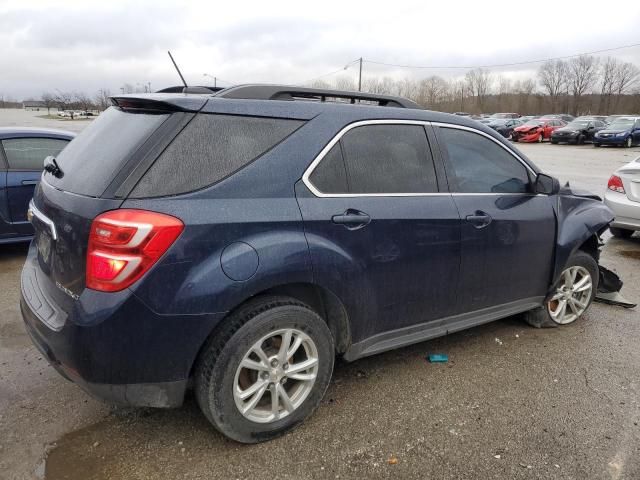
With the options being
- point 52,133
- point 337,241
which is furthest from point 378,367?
point 52,133

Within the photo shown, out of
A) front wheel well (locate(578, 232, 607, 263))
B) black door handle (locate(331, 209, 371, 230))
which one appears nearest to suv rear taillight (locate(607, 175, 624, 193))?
front wheel well (locate(578, 232, 607, 263))

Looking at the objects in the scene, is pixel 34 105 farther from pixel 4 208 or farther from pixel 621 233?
pixel 621 233

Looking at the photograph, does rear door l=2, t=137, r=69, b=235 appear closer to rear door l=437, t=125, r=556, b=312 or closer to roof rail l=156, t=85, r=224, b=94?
roof rail l=156, t=85, r=224, b=94

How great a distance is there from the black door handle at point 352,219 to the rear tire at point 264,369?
19.0 inches

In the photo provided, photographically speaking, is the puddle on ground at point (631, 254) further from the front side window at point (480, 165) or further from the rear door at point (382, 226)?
the rear door at point (382, 226)

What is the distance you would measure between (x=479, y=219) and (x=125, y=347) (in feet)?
7.46

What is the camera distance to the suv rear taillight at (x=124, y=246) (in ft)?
6.96

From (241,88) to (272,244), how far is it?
91cm

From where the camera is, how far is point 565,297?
163 inches

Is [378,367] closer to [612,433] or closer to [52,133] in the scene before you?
[612,433]

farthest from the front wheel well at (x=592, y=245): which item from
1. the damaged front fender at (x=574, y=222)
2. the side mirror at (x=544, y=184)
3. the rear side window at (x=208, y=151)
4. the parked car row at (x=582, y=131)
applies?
the parked car row at (x=582, y=131)

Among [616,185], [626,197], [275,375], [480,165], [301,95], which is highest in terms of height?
[301,95]

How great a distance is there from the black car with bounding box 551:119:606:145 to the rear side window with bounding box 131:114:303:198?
32224 millimetres

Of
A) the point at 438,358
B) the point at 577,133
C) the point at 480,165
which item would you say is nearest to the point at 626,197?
the point at 480,165
